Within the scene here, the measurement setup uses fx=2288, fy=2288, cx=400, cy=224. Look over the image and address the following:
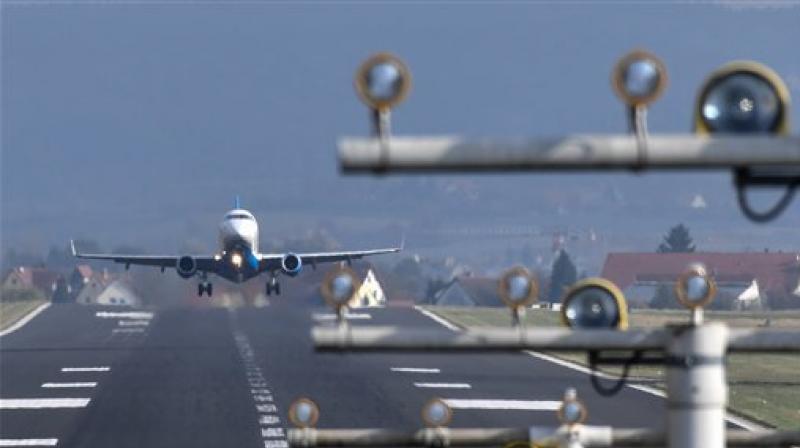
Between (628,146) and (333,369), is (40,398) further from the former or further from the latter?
(628,146)

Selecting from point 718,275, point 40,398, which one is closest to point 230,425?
point 40,398

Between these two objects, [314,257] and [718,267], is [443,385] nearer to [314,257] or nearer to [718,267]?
[314,257]

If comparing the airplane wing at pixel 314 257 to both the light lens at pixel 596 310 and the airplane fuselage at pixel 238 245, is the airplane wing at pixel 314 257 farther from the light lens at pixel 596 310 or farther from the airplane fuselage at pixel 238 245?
the light lens at pixel 596 310

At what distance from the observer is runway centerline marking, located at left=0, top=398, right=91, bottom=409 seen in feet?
241

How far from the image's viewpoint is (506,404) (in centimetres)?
7231

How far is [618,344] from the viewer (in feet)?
47.1

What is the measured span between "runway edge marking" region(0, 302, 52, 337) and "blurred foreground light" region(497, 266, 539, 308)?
352 ft

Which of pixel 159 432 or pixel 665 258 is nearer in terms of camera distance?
pixel 159 432

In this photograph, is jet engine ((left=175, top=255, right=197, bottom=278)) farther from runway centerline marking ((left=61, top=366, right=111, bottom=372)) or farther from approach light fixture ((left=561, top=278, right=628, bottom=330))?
approach light fixture ((left=561, top=278, right=628, bottom=330))

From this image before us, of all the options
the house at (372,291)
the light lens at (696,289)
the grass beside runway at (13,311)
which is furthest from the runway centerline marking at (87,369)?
the light lens at (696,289)

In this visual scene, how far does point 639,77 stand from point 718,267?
160 metres

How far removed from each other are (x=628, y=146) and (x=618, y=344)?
2.22 meters

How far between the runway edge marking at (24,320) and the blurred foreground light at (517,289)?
4225 inches

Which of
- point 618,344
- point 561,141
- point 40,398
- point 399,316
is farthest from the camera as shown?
point 399,316
